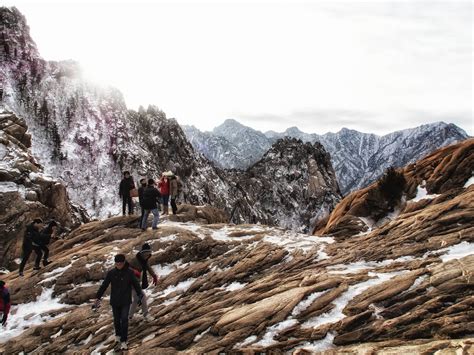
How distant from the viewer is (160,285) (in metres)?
17.3

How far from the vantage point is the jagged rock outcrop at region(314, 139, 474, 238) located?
21.2 metres

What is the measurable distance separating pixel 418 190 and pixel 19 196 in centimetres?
3357

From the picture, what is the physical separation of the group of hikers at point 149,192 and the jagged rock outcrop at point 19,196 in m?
12.8

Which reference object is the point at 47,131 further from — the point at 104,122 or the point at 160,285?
the point at 160,285

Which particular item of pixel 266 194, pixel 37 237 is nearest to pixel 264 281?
pixel 37 237

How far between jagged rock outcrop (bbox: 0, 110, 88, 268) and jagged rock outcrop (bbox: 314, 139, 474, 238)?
86.2ft

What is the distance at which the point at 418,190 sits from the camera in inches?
973

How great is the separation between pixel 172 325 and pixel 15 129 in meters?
39.2

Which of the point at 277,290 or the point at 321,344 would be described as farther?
the point at 277,290

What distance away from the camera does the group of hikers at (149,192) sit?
1988 cm

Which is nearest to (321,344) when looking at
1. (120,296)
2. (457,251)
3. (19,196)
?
(457,251)

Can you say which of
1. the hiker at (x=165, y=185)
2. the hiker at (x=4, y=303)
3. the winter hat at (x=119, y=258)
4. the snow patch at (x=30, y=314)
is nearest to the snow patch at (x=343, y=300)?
the winter hat at (x=119, y=258)

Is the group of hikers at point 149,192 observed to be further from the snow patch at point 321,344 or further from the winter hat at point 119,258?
the snow patch at point 321,344

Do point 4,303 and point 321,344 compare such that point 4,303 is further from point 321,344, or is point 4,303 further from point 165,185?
point 321,344
